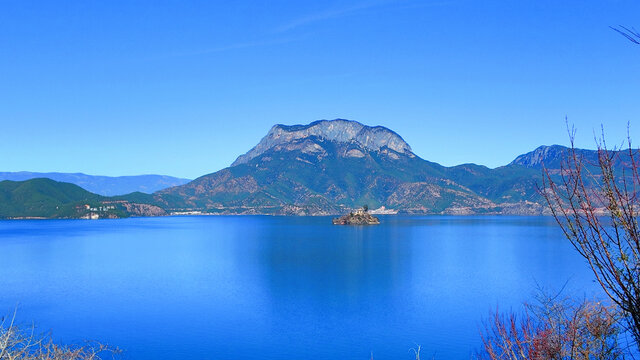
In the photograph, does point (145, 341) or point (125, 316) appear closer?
point (145, 341)

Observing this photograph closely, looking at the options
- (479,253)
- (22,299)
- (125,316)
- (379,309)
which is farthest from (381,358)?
(479,253)

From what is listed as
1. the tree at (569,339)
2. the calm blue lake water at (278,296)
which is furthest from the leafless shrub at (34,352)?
the tree at (569,339)

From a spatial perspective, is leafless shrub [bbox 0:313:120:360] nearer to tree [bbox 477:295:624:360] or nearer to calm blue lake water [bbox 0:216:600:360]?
calm blue lake water [bbox 0:216:600:360]

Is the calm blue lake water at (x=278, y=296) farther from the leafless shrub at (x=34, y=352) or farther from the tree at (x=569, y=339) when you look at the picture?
the tree at (x=569, y=339)

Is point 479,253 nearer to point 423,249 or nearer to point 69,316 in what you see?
point 423,249

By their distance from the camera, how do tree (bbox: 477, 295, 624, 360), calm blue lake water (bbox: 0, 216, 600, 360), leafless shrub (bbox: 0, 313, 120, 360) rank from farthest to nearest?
calm blue lake water (bbox: 0, 216, 600, 360), leafless shrub (bbox: 0, 313, 120, 360), tree (bbox: 477, 295, 624, 360)

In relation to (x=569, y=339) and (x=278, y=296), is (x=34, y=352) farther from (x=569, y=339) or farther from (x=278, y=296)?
(x=278, y=296)

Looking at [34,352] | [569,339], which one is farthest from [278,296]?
[569,339]

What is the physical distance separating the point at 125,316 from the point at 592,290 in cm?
6728

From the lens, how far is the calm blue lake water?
49.0 m

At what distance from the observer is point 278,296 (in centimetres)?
7300

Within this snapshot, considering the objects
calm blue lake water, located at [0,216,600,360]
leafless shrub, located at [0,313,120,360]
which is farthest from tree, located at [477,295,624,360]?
leafless shrub, located at [0,313,120,360]

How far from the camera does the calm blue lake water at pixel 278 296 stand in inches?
1928

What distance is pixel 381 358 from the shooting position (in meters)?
44.3
